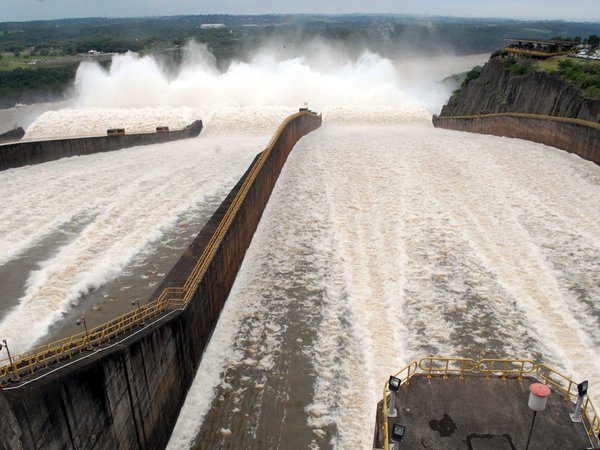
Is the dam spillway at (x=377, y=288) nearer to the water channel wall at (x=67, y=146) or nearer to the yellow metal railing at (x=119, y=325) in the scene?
the yellow metal railing at (x=119, y=325)

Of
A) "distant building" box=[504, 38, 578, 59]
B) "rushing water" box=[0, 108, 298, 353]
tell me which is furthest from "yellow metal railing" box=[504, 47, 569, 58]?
"rushing water" box=[0, 108, 298, 353]

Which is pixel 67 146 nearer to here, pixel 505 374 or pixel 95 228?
pixel 95 228

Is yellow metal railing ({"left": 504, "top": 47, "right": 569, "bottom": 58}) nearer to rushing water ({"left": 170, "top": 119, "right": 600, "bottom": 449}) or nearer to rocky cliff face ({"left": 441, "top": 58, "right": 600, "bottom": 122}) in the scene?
rocky cliff face ({"left": 441, "top": 58, "right": 600, "bottom": 122})

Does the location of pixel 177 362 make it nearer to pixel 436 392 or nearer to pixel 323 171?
pixel 436 392

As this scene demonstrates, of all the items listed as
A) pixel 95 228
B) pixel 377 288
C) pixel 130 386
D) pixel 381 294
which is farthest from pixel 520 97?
pixel 130 386

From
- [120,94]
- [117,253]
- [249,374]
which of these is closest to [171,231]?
[117,253]
